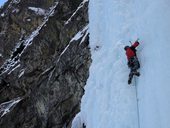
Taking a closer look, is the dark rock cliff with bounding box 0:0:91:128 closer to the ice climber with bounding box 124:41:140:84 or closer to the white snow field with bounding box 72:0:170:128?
the white snow field with bounding box 72:0:170:128

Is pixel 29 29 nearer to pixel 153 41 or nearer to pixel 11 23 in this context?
pixel 11 23

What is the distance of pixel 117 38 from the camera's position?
1207 centimetres

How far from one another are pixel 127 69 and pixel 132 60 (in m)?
0.60

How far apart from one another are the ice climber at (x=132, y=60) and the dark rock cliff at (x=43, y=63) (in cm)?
962

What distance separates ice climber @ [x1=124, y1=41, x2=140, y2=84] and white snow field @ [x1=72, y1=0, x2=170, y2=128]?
0.16 m

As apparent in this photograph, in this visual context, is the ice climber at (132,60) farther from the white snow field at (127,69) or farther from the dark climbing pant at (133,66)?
the white snow field at (127,69)

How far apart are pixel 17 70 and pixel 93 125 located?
1919 centimetres

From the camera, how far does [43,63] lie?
2883 centimetres

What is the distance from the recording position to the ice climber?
10102 millimetres

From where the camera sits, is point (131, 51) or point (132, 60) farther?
point (131, 51)

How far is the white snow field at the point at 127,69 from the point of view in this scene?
9.10 meters

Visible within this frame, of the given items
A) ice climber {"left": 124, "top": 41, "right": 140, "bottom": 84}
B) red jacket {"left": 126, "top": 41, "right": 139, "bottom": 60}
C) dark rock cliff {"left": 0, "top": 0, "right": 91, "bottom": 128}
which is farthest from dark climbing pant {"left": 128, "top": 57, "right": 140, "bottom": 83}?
dark rock cliff {"left": 0, "top": 0, "right": 91, "bottom": 128}

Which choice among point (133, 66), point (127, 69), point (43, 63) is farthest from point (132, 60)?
point (43, 63)

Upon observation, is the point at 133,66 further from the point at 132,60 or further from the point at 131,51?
the point at 131,51
